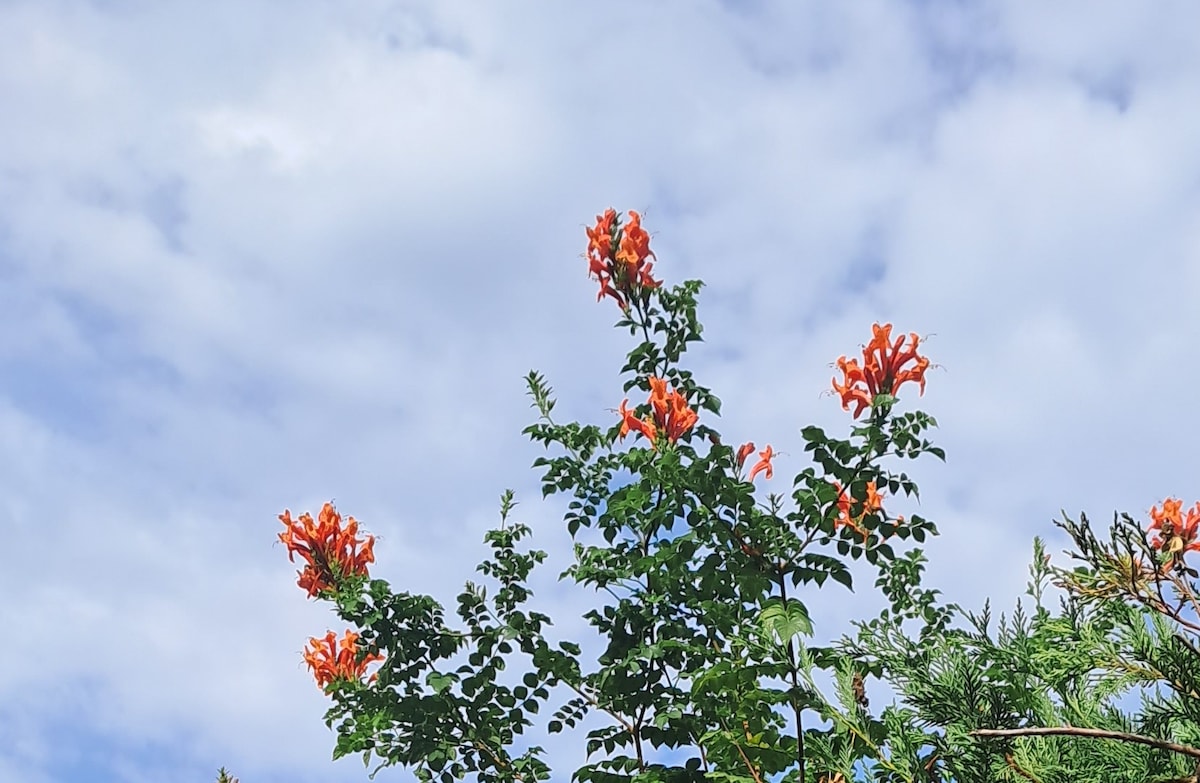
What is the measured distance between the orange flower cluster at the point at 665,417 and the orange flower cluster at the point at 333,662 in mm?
1732

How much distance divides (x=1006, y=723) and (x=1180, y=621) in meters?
0.47

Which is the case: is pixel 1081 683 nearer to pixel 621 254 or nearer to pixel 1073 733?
pixel 1073 733

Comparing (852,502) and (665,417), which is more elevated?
(665,417)

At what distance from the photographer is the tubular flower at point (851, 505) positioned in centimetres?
419

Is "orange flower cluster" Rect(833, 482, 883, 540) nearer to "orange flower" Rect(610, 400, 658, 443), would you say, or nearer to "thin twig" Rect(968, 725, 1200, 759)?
"orange flower" Rect(610, 400, 658, 443)

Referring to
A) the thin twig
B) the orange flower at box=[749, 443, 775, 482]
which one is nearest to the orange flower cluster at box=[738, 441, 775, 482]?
the orange flower at box=[749, 443, 775, 482]

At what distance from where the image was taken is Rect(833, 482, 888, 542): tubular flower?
4.19 m

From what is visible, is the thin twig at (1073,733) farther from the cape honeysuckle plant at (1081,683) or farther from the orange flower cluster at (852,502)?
the orange flower cluster at (852,502)

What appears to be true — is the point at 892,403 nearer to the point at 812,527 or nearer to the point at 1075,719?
the point at 812,527

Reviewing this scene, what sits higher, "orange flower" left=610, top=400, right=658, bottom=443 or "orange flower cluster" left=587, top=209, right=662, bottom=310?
"orange flower cluster" left=587, top=209, right=662, bottom=310

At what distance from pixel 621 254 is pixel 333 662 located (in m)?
2.33

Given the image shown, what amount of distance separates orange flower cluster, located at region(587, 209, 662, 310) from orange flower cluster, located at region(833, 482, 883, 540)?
4.57 feet

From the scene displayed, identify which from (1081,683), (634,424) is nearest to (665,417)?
(634,424)

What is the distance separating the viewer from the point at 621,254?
5051mm
